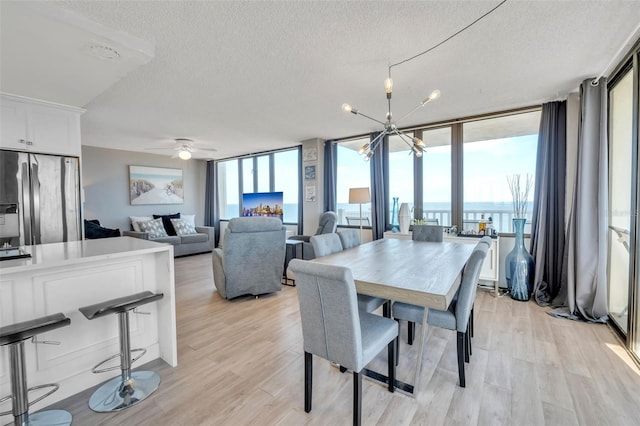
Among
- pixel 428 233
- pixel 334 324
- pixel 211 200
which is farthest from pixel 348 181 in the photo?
pixel 334 324

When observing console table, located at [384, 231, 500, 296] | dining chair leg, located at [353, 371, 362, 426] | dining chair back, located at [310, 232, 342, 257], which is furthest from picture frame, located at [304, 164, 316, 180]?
dining chair leg, located at [353, 371, 362, 426]

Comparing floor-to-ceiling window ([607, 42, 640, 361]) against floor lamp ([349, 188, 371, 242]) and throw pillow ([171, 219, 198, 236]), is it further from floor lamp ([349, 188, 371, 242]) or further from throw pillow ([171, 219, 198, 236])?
throw pillow ([171, 219, 198, 236])

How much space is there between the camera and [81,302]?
187 cm

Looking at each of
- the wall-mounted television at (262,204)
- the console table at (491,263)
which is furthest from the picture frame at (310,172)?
the console table at (491,263)

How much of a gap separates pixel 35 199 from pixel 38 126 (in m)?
0.79

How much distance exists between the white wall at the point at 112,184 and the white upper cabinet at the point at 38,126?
3032 millimetres

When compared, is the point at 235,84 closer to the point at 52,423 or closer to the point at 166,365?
the point at 166,365

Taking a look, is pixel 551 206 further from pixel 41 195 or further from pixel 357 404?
pixel 41 195

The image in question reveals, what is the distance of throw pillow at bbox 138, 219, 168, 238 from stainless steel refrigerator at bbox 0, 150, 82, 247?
2882mm

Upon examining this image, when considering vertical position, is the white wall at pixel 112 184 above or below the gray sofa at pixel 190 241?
above

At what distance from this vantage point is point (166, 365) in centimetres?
218

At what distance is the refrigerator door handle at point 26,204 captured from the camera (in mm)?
2934

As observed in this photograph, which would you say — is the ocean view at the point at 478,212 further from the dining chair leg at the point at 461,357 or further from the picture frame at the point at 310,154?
the dining chair leg at the point at 461,357

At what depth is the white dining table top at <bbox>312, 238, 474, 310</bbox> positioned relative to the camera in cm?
154
